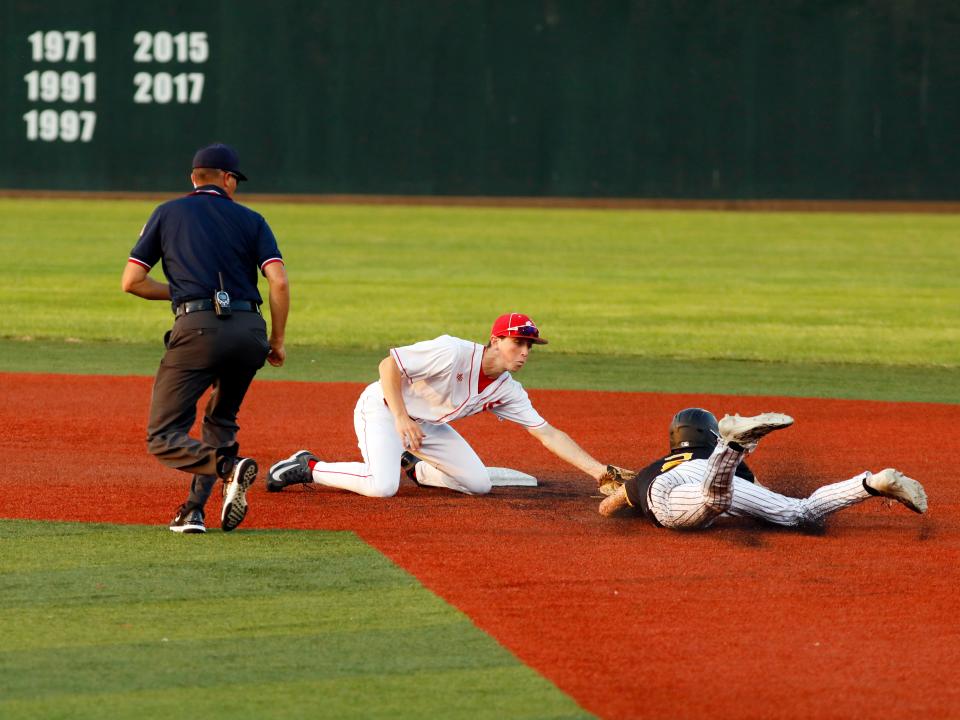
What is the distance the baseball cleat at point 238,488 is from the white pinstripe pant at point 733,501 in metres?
2.04

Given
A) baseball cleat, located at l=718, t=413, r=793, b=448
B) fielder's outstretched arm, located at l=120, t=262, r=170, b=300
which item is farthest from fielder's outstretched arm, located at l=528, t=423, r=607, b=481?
fielder's outstretched arm, located at l=120, t=262, r=170, b=300

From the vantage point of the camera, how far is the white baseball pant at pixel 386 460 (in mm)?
8070

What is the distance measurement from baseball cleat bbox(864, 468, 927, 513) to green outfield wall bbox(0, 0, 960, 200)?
3065 cm

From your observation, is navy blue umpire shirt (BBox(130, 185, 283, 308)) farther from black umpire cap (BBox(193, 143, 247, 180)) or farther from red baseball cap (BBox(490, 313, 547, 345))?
red baseball cap (BBox(490, 313, 547, 345))

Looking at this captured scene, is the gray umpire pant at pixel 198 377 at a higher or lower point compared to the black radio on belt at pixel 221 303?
lower

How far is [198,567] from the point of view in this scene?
6.51 metres

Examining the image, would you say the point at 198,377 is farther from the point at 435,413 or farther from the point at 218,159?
the point at 435,413

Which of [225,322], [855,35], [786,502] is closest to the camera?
[225,322]

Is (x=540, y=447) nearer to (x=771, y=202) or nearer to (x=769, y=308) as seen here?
(x=769, y=308)

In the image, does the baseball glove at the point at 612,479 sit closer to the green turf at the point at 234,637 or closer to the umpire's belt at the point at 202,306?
the green turf at the point at 234,637

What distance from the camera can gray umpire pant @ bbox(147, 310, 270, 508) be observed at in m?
6.93

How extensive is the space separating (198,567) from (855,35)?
3323 centimetres

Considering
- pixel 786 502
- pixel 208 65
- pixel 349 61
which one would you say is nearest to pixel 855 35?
pixel 349 61

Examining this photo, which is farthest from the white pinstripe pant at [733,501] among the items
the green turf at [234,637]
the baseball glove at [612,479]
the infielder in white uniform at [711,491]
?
the green turf at [234,637]
